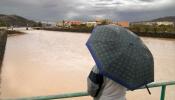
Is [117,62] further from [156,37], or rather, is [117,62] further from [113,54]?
[156,37]

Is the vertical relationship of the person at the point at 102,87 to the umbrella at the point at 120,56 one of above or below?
below

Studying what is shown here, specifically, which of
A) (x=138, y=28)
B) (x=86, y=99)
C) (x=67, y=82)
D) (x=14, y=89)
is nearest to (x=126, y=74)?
(x=86, y=99)

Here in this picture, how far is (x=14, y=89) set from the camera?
51.7 ft

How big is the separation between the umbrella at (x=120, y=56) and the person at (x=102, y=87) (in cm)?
5

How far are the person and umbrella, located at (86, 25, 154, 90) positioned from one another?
2.1 inches

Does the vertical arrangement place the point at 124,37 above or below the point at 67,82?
above

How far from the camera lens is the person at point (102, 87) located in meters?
2.18

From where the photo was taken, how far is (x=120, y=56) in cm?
216

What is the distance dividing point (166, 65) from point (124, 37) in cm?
2277

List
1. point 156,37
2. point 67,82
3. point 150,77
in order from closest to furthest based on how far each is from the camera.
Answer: point 150,77, point 67,82, point 156,37

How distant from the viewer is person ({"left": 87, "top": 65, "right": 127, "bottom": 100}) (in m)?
2.18

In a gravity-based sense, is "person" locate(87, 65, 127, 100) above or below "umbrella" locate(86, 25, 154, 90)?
below

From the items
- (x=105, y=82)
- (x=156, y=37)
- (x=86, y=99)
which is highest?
(x=105, y=82)

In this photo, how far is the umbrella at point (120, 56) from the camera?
2.14 m
